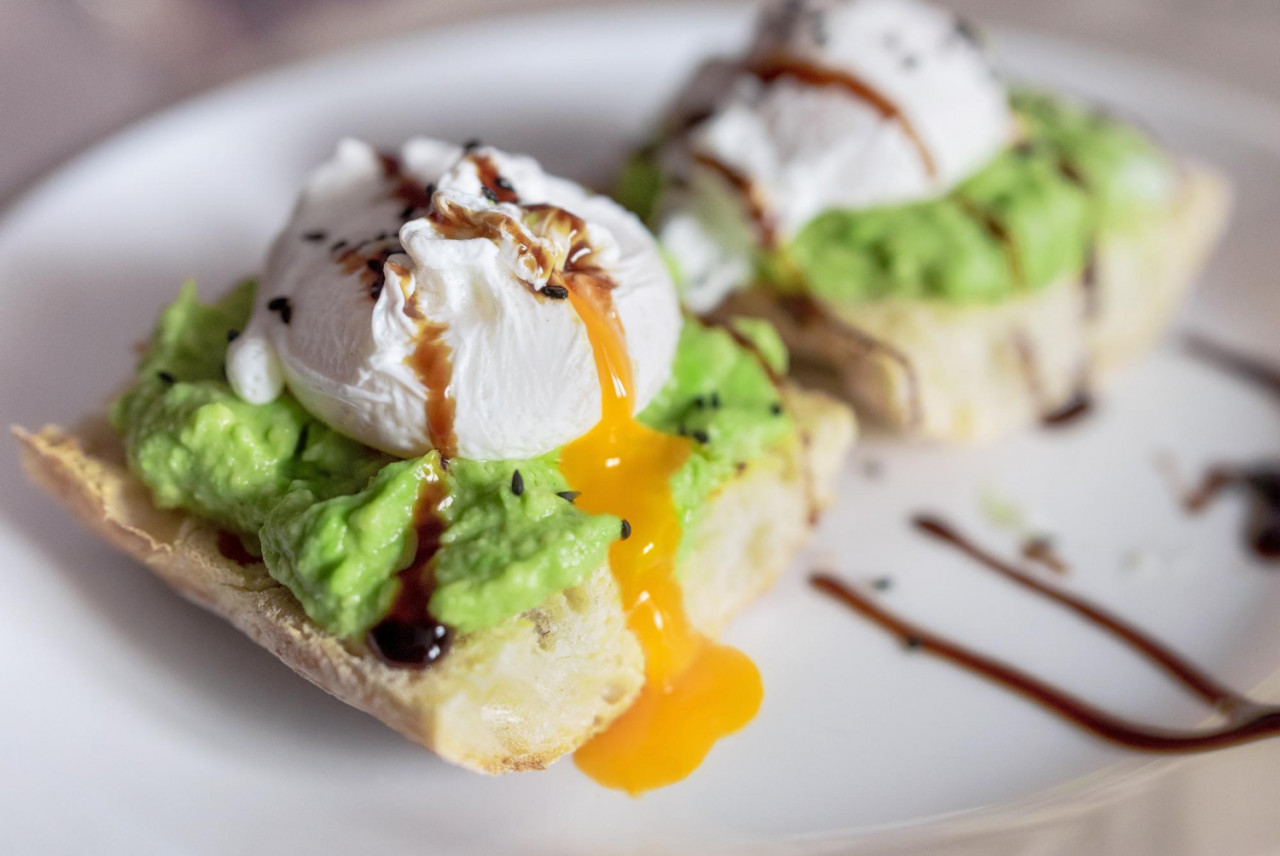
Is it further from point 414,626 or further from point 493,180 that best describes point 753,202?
point 414,626

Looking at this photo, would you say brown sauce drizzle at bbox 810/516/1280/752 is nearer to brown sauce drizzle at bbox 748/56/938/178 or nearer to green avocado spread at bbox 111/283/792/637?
green avocado spread at bbox 111/283/792/637

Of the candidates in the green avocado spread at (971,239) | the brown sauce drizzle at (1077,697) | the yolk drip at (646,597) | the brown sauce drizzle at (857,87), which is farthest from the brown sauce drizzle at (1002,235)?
the yolk drip at (646,597)

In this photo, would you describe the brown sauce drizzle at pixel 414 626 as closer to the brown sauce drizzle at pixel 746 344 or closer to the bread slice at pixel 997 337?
the brown sauce drizzle at pixel 746 344

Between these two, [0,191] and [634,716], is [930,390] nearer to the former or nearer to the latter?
[634,716]

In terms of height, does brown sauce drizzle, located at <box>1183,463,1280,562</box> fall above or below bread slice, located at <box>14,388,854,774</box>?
below

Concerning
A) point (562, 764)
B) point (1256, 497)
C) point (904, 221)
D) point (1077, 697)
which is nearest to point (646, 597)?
point (562, 764)

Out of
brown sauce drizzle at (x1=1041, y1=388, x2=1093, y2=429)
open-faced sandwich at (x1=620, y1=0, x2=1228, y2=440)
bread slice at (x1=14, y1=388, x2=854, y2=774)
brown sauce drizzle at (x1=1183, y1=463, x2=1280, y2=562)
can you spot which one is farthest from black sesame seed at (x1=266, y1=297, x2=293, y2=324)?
brown sauce drizzle at (x1=1183, y1=463, x2=1280, y2=562)
